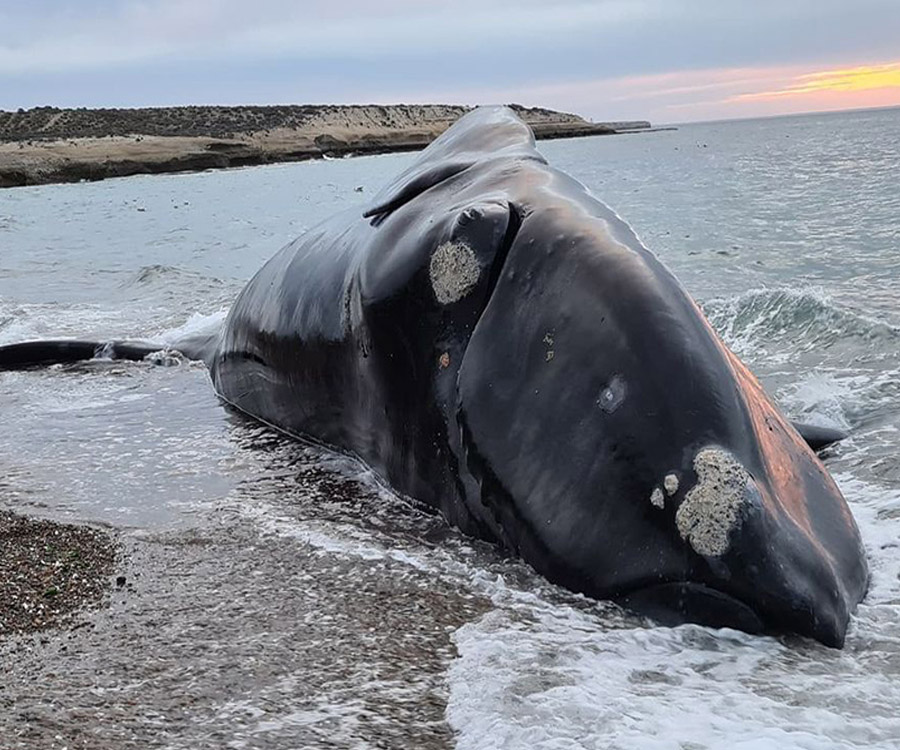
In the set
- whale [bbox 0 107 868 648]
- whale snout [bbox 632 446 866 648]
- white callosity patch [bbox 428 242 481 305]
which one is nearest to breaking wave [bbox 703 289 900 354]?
whale [bbox 0 107 868 648]

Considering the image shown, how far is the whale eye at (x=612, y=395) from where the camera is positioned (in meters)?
3.92

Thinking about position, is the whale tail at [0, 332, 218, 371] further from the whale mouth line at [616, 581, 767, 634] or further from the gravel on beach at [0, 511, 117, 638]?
the whale mouth line at [616, 581, 767, 634]

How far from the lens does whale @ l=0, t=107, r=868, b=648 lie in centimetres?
361

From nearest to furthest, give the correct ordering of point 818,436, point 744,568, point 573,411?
point 744,568, point 573,411, point 818,436

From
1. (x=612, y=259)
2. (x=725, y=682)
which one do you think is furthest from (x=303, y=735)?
(x=612, y=259)

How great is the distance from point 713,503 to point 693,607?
36cm

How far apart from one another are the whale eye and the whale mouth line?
66 cm

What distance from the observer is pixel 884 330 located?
9.14m

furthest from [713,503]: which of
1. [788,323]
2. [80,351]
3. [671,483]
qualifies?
[80,351]

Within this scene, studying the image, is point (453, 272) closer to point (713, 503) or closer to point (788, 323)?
point (713, 503)

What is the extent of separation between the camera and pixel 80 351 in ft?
30.6

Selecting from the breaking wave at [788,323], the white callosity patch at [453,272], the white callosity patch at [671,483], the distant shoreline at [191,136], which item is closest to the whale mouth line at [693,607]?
the white callosity patch at [671,483]

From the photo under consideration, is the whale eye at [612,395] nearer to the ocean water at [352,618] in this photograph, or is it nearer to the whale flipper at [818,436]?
the ocean water at [352,618]

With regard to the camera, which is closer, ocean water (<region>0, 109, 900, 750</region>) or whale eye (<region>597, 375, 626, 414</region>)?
ocean water (<region>0, 109, 900, 750</region>)
